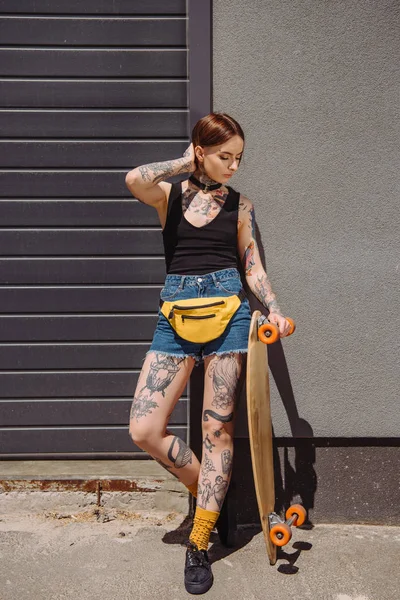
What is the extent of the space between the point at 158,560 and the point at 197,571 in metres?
0.32

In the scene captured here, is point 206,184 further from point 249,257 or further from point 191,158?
point 249,257

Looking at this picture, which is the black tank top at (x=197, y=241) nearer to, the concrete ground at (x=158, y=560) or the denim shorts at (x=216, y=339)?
the denim shorts at (x=216, y=339)

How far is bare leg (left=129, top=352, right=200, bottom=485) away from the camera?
346 cm

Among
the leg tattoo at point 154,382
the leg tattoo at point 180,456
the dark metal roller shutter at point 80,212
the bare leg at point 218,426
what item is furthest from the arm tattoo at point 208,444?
the dark metal roller shutter at point 80,212

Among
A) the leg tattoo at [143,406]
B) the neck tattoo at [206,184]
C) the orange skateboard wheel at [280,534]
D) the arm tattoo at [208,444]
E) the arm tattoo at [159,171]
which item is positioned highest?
the arm tattoo at [159,171]

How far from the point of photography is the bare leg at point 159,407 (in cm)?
346

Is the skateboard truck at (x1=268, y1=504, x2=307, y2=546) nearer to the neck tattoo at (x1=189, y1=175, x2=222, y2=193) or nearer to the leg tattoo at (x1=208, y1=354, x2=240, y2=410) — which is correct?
the leg tattoo at (x1=208, y1=354, x2=240, y2=410)

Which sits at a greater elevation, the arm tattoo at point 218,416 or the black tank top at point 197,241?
the black tank top at point 197,241

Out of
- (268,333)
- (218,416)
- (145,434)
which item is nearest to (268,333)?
(268,333)

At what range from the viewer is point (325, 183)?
12.9 feet

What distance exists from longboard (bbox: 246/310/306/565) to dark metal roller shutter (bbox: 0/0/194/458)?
30.7 inches

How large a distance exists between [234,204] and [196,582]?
1868 mm

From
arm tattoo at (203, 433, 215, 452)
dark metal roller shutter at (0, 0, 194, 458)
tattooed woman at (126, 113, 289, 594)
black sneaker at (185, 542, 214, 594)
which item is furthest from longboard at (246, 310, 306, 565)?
dark metal roller shutter at (0, 0, 194, 458)

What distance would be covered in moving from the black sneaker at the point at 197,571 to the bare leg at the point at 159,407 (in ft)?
1.34
